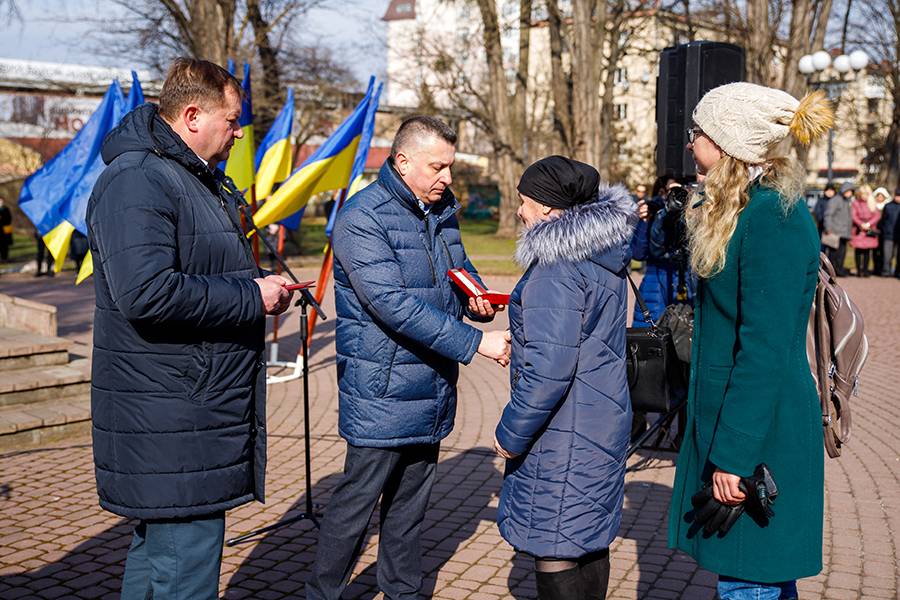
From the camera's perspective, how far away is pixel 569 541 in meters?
3.16

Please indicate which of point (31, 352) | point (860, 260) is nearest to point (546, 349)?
point (31, 352)

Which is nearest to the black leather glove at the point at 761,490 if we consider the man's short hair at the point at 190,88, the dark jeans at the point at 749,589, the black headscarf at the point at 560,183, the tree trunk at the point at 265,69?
the dark jeans at the point at 749,589

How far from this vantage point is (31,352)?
7848mm

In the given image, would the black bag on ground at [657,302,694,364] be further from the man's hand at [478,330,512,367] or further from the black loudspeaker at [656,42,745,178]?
the man's hand at [478,330,512,367]

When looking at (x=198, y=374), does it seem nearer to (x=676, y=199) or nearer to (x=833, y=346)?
(x=833, y=346)

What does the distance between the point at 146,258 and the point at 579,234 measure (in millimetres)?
1344

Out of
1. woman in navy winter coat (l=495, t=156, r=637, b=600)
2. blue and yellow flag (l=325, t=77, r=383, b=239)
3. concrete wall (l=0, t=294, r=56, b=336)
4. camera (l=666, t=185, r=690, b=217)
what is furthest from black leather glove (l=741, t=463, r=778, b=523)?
concrete wall (l=0, t=294, r=56, b=336)

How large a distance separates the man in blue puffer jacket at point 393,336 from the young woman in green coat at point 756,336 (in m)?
1.04

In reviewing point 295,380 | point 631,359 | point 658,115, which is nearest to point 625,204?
point 631,359

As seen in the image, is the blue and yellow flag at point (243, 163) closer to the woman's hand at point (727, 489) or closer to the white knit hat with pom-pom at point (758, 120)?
the white knit hat with pom-pom at point (758, 120)

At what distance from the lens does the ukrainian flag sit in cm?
805

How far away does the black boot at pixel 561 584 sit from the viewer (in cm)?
322

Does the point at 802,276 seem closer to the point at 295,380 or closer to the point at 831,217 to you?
the point at 295,380

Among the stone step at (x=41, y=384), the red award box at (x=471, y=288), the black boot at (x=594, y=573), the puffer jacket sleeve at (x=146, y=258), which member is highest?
the puffer jacket sleeve at (x=146, y=258)
